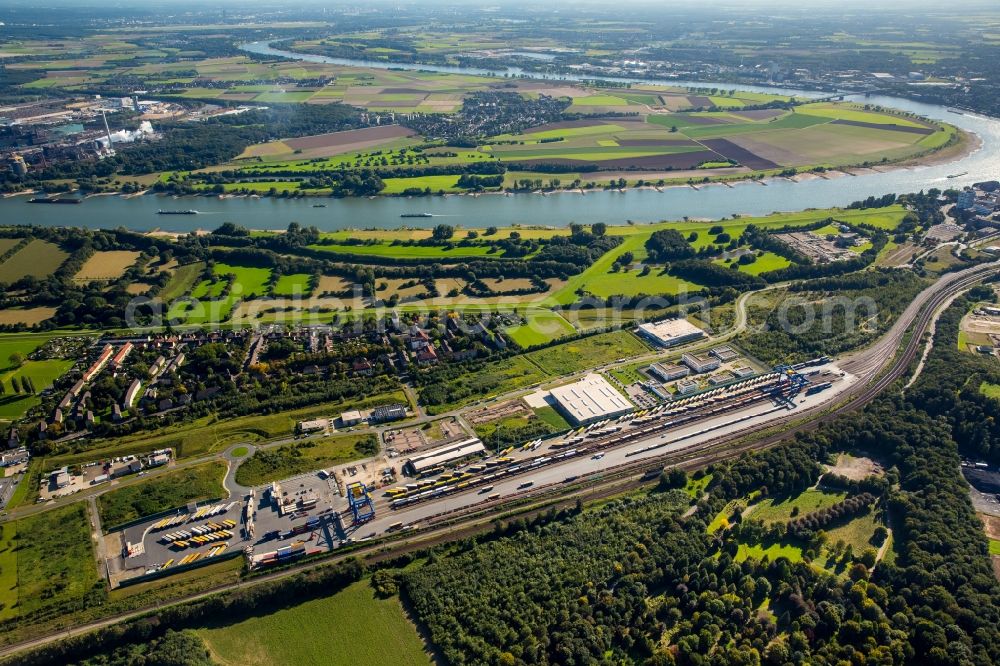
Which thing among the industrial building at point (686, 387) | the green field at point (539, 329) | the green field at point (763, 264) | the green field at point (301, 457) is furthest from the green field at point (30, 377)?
the green field at point (763, 264)

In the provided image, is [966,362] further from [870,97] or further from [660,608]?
[870,97]

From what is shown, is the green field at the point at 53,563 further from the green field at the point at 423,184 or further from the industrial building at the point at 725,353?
the green field at the point at 423,184

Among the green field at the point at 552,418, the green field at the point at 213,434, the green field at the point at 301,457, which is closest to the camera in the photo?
the green field at the point at 301,457

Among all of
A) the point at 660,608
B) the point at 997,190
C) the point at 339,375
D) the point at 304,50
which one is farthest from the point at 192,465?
the point at 304,50

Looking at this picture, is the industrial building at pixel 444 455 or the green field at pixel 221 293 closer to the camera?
the industrial building at pixel 444 455

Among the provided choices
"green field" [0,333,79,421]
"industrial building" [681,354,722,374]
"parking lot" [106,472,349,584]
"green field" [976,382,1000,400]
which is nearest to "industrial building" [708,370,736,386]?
"industrial building" [681,354,722,374]

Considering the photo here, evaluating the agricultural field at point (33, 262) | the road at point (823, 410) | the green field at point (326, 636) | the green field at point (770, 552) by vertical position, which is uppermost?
the agricultural field at point (33, 262)
